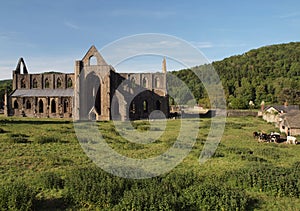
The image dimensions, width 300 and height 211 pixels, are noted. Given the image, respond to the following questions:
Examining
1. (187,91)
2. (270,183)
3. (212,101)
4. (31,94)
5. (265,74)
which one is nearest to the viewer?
(270,183)

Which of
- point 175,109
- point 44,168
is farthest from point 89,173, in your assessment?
point 175,109

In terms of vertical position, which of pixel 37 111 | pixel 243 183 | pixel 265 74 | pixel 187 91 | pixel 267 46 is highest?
pixel 267 46

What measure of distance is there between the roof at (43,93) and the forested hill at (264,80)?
47.0m

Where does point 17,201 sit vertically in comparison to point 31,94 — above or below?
below

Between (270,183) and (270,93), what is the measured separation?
95892mm

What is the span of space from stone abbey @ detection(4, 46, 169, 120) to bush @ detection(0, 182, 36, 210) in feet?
120

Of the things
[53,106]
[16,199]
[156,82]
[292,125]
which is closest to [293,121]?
[292,125]

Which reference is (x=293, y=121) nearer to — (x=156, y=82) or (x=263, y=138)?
(x=263, y=138)

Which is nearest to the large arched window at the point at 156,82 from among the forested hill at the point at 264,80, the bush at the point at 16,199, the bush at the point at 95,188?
the forested hill at the point at 264,80

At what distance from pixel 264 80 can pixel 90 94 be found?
84.0 m

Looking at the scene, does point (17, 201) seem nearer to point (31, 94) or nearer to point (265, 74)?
point (31, 94)

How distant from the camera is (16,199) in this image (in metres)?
9.69

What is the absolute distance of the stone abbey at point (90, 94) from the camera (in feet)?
161

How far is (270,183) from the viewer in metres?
12.8
